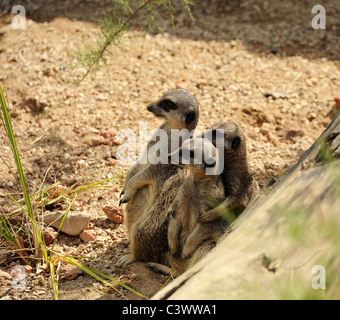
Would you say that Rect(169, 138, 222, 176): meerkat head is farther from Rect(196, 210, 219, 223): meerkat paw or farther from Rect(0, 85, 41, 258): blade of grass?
Rect(0, 85, 41, 258): blade of grass

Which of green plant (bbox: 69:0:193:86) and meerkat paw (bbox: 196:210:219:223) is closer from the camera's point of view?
meerkat paw (bbox: 196:210:219:223)

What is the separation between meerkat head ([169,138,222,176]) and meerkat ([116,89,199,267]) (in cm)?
51

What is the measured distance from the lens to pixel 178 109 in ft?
10.4

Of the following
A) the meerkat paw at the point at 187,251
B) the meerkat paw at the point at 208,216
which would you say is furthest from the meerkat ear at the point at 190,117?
the meerkat paw at the point at 187,251

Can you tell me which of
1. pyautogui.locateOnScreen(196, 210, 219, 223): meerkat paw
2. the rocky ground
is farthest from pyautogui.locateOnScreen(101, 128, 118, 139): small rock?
pyautogui.locateOnScreen(196, 210, 219, 223): meerkat paw

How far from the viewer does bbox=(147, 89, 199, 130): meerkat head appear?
3164 mm

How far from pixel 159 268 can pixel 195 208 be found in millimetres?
591

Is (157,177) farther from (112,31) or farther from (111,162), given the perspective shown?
(112,31)

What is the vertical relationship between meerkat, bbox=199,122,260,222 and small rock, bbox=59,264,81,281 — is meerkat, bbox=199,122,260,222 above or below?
above

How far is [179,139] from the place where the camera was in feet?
10.7
